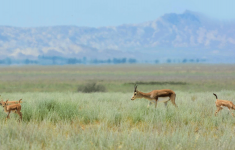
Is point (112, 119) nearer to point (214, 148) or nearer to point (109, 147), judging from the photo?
point (109, 147)

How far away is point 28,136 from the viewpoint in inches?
256

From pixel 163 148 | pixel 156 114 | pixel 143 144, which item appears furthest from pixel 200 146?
pixel 156 114

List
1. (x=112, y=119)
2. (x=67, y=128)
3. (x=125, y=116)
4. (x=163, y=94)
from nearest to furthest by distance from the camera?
(x=67, y=128) → (x=112, y=119) → (x=125, y=116) → (x=163, y=94)

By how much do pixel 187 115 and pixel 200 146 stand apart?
10.3 ft

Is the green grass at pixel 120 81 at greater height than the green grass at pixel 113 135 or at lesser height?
lesser

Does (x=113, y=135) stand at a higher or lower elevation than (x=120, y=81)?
higher

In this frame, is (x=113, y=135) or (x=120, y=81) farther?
(x=120, y=81)

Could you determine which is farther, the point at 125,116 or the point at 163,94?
the point at 163,94

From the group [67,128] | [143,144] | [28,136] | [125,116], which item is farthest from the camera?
[125,116]

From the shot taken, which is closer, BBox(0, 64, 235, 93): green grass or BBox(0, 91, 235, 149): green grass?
BBox(0, 91, 235, 149): green grass

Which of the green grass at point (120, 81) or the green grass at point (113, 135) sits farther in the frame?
the green grass at point (120, 81)

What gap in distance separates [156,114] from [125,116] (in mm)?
959

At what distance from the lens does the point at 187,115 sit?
9047 mm

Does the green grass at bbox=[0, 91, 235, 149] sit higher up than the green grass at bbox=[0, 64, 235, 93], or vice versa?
the green grass at bbox=[0, 91, 235, 149]
